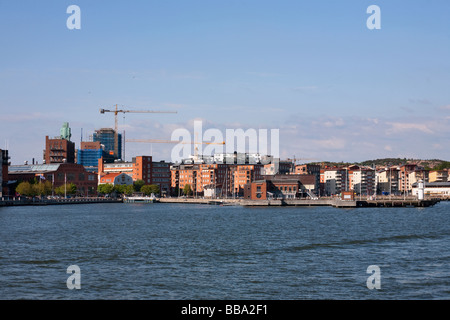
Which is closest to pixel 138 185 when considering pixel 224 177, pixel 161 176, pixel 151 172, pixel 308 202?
pixel 151 172

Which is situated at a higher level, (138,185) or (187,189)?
(138,185)

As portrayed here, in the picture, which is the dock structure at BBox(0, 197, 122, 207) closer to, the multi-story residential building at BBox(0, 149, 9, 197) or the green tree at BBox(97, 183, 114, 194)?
the multi-story residential building at BBox(0, 149, 9, 197)

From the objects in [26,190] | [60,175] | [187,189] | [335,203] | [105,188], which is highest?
[60,175]

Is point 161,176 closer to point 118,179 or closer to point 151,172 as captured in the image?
point 151,172

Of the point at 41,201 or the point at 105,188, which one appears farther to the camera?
the point at 105,188

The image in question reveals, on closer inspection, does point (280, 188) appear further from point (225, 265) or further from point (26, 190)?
point (225, 265)

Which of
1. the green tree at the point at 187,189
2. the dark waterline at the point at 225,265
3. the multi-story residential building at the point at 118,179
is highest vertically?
the multi-story residential building at the point at 118,179

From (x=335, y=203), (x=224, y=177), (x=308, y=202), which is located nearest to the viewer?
(x=335, y=203)

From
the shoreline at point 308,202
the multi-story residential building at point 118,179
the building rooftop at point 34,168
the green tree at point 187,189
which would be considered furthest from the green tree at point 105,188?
the shoreline at point 308,202

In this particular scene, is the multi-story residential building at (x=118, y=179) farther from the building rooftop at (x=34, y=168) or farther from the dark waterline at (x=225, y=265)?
the dark waterline at (x=225, y=265)

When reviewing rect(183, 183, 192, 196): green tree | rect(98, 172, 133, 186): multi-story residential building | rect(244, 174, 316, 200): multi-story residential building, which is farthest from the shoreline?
rect(183, 183, 192, 196): green tree

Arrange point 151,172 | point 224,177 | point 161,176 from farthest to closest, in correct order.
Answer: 1. point 161,176
2. point 151,172
3. point 224,177

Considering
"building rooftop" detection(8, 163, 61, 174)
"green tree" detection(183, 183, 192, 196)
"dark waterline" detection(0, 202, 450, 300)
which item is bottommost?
"dark waterline" detection(0, 202, 450, 300)
